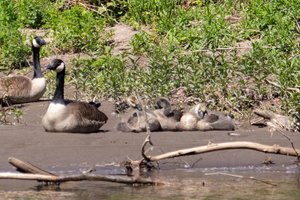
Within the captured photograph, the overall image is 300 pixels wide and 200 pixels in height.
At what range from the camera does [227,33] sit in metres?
13.7

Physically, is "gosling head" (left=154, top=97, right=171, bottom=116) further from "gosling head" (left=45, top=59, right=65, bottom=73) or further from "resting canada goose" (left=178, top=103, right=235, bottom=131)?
"gosling head" (left=45, top=59, right=65, bottom=73)

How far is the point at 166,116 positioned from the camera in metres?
9.96

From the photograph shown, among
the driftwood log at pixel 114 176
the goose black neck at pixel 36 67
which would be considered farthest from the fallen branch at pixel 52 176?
the goose black neck at pixel 36 67

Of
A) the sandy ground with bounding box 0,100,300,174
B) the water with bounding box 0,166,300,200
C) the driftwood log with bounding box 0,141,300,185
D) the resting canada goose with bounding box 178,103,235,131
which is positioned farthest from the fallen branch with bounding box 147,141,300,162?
the resting canada goose with bounding box 178,103,235,131

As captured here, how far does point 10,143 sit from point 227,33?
591 cm

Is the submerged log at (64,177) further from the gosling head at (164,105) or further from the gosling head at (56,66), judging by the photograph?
the gosling head at (56,66)

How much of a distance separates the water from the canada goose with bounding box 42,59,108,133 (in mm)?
1481

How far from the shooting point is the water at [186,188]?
7188 mm

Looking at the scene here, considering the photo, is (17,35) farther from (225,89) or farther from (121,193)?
(121,193)

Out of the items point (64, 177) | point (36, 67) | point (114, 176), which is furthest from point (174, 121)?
point (36, 67)

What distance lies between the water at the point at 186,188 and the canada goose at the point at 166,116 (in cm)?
161

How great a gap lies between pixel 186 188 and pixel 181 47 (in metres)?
6.39

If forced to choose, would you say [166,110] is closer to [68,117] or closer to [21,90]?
[68,117]

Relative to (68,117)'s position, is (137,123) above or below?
below
